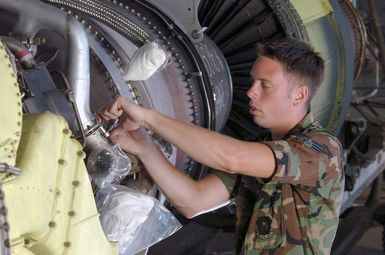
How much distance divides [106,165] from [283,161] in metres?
0.35

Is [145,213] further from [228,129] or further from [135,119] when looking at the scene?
[228,129]

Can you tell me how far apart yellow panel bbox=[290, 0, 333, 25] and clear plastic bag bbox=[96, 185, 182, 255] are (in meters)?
1.26

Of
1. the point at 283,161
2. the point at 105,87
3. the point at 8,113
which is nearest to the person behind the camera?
the point at 8,113

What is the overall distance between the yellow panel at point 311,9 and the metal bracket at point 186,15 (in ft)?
2.17

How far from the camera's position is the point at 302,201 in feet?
4.14

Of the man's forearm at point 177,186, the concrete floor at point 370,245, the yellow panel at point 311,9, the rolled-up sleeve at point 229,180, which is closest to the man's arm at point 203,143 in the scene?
the man's forearm at point 177,186

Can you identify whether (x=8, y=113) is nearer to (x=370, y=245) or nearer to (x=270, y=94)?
(x=270, y=94)

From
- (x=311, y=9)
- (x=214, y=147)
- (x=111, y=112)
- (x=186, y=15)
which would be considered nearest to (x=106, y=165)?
(x=111, y=112)

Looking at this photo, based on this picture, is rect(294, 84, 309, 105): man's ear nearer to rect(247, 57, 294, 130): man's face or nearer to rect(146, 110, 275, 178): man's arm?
rect(247, 57, 294, 130): man's face

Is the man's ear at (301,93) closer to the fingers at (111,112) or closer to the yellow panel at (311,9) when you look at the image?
the fingers at (111,112)

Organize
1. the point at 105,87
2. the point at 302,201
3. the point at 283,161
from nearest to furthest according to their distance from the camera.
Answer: the point at 283,161, the point at 302,201, the point at 105,87

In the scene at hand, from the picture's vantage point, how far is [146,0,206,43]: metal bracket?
1629mm

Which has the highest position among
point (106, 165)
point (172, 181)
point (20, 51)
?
point (20, 51)

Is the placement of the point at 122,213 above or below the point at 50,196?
below
